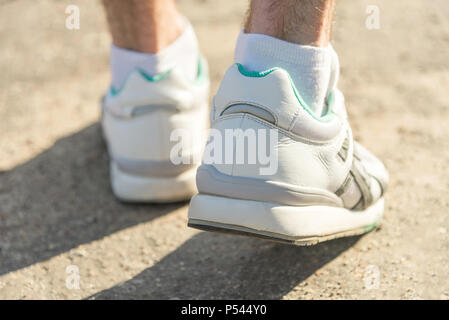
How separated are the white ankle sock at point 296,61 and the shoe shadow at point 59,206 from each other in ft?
1.95

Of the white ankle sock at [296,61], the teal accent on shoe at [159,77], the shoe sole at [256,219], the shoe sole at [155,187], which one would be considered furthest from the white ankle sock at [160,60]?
the shoe sole at [256,219]

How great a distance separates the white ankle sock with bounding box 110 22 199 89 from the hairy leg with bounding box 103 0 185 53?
0.08 ft

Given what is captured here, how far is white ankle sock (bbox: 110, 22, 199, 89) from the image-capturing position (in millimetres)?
1540

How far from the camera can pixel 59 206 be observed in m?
1.66

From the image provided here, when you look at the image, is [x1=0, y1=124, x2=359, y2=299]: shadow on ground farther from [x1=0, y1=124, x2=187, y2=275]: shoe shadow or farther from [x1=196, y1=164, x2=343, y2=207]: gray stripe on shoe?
[x1=196, y1=164, x2=343, y2=207]: gray stripe on shoe

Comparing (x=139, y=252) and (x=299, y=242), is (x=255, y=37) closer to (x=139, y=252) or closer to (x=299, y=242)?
(x=299, y=242)

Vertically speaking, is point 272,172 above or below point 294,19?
below

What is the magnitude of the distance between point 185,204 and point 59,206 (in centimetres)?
→ 36

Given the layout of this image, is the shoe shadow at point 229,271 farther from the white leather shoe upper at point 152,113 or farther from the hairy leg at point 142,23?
the hairy leg at point 142,23

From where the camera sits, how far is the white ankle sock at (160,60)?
154cm

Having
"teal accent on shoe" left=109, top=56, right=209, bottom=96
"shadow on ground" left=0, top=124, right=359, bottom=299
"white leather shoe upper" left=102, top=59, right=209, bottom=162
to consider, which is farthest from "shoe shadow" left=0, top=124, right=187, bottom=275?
"teal accent on shoe" left=109, top=56, right=209, bottom=96

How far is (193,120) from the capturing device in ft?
5.24

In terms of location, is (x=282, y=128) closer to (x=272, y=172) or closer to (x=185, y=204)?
(x=272, y=172)

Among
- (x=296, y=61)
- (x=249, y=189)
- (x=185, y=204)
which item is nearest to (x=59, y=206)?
(x=185, y=204)
